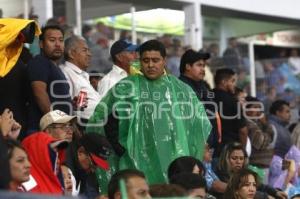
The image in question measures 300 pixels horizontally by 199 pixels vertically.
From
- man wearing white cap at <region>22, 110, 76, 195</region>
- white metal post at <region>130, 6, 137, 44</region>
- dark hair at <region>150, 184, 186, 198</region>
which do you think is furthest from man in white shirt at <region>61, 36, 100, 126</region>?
white metal post at <region>130, 6, 137, 44</region>

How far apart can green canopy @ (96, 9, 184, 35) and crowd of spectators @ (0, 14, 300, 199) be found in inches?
219

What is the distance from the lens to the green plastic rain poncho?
32.4ft

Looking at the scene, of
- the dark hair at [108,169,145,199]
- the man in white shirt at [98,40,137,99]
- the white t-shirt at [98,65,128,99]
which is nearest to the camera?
the dark hair at [108,169,145,199]

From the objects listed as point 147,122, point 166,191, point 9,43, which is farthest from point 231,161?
point 166,191

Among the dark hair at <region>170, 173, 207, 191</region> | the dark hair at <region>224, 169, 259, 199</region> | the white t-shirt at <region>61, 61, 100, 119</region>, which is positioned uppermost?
the white t-shirt at <region>61, 61, 100, 119</region>

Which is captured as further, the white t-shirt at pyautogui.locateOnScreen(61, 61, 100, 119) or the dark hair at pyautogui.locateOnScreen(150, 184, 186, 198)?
the white t-shirt at pyautogui.locateOnScreen(61, 61, 100, 119)

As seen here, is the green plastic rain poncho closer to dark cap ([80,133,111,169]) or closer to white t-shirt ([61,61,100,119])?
dark cap ([80,133,111,169])

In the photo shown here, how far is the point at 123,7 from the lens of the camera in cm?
1611

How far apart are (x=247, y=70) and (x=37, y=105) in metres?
7.95

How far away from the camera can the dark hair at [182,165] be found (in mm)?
9273

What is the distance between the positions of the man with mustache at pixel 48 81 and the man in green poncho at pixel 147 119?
1.29ft

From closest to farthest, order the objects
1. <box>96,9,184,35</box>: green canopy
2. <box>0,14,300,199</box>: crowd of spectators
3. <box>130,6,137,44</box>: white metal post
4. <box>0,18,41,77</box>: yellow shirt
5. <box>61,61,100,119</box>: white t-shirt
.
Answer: <box>0,14,300,199</box>: crowd of spectators < <box>0,18,41,77</box>: yellow shirt < <box>61,61,100,119</box>: white t-shirt < <box>130,6,137,44</box>: white metal post < <box>96,9,184,35</box>: green canopy

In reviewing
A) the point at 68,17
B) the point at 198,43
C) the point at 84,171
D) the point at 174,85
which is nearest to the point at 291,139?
the point at 198,43

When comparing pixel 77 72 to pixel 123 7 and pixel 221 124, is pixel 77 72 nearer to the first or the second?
pixel 221 124
